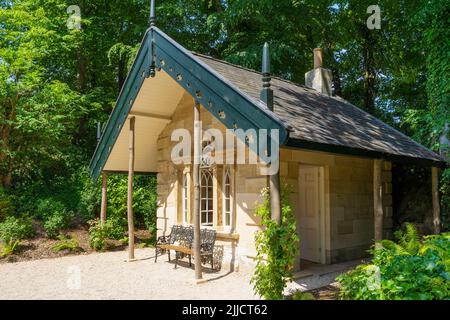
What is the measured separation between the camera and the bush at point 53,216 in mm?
11391

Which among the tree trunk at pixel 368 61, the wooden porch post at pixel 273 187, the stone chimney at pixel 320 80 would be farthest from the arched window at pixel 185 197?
the tree trunk at pixel 368 61

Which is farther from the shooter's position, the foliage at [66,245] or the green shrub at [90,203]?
the green shrub at [90,203]

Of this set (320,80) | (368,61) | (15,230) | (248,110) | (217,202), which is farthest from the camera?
(368,61)

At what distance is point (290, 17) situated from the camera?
15.5 metres

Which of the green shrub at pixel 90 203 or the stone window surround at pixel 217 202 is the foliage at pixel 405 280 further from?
the green shrub at pixel 90 203

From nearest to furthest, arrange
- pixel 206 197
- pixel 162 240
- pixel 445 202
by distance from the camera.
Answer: pixel 206 197, pixel 162 240, pixel 445 202

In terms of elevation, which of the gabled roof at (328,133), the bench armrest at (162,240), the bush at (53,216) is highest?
the gabled roof at (328,133)

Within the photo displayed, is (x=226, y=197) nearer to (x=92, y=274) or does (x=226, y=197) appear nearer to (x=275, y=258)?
(x=92, y=274)

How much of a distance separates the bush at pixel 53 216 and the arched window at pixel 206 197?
5.41 meters

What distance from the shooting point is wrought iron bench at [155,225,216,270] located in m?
7.92

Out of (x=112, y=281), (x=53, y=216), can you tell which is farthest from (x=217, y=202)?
(x=53, y=216)

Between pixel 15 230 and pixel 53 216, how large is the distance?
1.61 metres

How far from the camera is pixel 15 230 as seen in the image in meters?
10.4

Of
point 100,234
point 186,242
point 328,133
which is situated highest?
point 328,133
